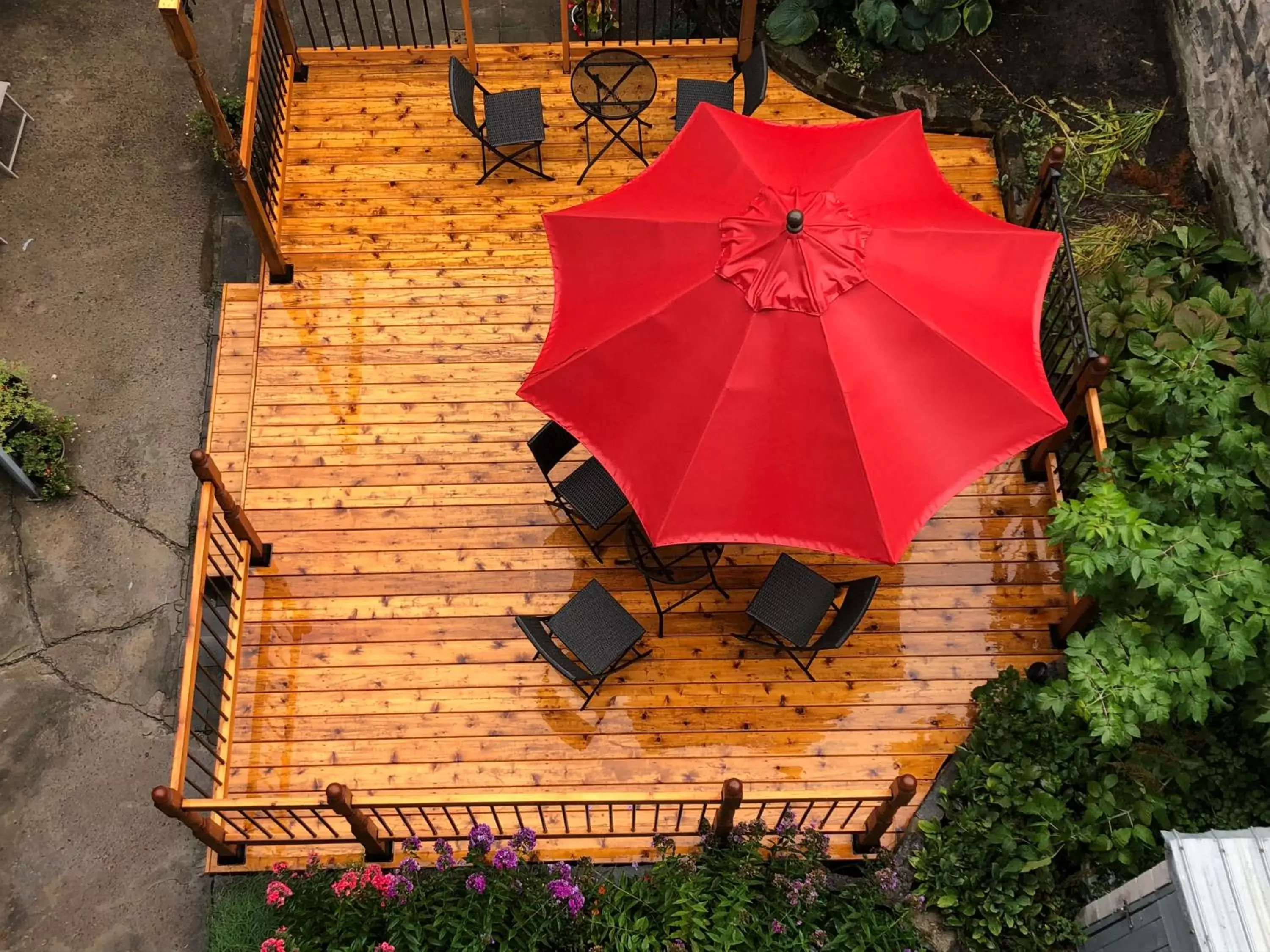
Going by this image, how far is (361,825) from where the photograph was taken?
5.23m

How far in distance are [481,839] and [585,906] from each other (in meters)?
0.71

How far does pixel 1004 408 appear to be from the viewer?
479 centimetres

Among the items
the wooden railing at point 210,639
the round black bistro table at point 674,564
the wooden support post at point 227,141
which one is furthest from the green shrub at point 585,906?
the wooden support post at point 227,141

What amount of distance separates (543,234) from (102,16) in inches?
235

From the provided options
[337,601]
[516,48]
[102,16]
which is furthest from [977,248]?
[102,16]

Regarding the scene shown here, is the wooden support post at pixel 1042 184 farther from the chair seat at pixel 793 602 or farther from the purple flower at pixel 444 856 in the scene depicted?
the purple flower at pixel 444 856

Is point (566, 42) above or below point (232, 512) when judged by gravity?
above

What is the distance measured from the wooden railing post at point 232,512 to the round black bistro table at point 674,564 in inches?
96.0

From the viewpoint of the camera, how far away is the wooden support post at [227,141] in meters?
5.73

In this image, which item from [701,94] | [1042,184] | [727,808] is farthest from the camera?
[701,94]

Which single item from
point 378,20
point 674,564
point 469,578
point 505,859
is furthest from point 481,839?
point 378,20

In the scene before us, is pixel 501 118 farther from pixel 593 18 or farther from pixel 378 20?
pixel 378 20

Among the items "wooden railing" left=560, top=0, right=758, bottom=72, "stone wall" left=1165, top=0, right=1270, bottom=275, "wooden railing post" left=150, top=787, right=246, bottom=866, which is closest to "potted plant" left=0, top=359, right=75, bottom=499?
"wooden railing post" left=150, top=787, right=246, bottom=866

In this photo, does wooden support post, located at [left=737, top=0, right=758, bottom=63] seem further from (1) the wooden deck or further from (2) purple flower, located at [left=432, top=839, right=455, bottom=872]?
(2) purple flower, located at [left=432, top=839, right=455, bottom=872]
